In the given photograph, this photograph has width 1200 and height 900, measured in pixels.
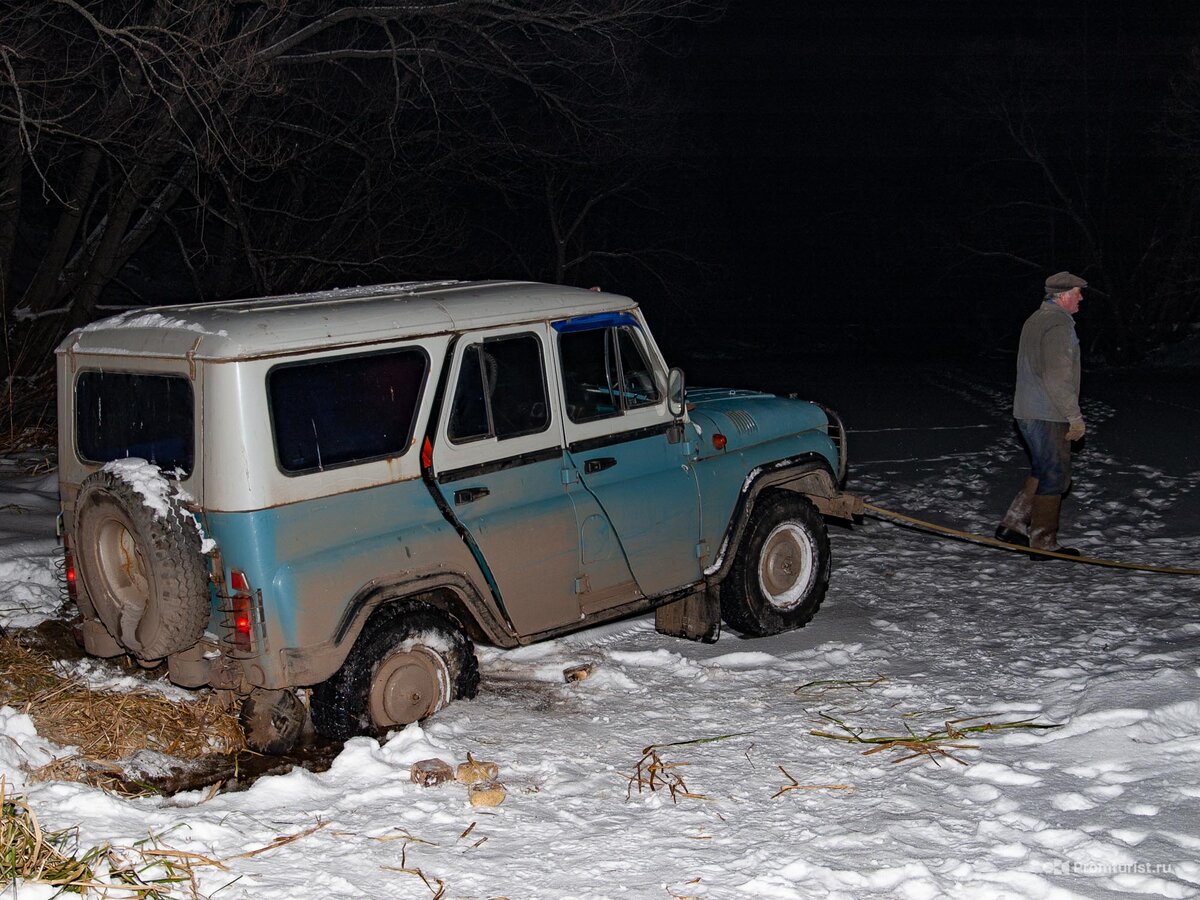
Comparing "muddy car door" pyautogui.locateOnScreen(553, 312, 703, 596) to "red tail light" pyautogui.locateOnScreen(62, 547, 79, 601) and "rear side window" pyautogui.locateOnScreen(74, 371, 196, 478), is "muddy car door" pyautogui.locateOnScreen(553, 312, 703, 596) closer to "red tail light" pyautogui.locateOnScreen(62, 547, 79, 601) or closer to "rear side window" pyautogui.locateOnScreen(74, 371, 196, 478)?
"rear side window" pyautogui.locateOnScreen(74, 371, 196, 478)

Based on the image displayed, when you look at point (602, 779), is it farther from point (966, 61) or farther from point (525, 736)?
point (966, 61)

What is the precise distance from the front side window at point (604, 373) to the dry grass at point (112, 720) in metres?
2.40

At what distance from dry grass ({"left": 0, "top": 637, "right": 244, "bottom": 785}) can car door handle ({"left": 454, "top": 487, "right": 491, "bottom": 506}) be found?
1.54 metres

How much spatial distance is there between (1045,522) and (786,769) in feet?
15.3

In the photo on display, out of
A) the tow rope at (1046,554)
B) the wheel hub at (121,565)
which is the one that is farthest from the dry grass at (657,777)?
the tow rope at (1046,554)

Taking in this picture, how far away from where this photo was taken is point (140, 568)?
582 centimetres

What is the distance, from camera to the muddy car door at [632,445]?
6785 mm

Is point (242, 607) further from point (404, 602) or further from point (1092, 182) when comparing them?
point (1092, 182)

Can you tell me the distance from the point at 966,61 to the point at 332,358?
2630cm

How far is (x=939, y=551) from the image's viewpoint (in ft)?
32.5

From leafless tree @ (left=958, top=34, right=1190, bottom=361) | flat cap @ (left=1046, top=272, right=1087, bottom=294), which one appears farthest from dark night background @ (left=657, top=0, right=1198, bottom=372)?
flat cap @ (left=1046, top=272, right=1087, bottom=294)

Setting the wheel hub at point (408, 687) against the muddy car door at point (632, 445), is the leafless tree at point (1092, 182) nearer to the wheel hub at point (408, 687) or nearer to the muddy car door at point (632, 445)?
the muddy car door at point (632, 445)

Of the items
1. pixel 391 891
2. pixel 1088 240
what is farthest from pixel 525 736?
pixel 1088 240

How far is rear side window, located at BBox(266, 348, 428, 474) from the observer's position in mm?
5637
